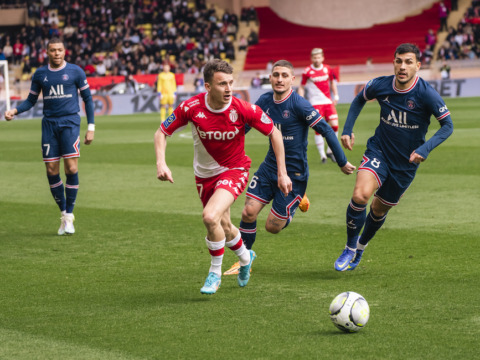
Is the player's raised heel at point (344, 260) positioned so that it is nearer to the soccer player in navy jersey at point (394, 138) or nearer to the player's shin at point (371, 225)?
the soccer player in navy jersey at point (394, 138)

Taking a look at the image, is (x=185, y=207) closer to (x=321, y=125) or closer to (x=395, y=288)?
(x=321, y=125)

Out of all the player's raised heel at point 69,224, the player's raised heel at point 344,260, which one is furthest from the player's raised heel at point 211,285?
the player's raised heel at point 69,224

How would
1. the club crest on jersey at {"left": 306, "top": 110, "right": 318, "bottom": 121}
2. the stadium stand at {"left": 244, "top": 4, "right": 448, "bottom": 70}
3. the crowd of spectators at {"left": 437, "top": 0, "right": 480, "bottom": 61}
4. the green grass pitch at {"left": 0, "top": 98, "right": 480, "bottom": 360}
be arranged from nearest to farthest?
the green grass pitch at {"left": 0, "top": 98, "right": 480, "bottom": 360} → the club crest on jersey at {"left": 306, "top": 110, "right": 318, "bottom": 121} → the crowd of spectators at {"left": 437, "top": 0, "right": 480, "bottom": 61} → the stadium stand at {"left": 244, "top": 4, "right": 448, "bottom": 70}

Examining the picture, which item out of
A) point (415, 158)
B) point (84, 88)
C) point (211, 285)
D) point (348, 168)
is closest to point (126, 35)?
point (84, 88)

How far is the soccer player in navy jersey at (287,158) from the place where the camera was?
7715 mm

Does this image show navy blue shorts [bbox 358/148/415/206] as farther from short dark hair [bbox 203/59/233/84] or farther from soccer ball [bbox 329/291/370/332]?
soccer ball [bbox 329/291/370/332]

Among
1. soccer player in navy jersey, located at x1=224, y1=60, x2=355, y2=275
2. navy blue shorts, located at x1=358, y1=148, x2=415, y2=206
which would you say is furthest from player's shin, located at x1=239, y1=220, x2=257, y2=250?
navy blue shorts, located at x1=358, y1=148, x2=415, y2=206

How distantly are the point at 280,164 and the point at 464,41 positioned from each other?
38223mm

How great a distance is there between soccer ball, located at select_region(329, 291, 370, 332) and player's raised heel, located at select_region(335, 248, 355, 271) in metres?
1.89

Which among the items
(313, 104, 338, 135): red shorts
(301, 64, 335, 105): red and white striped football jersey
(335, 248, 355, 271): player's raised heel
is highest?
(335, 248, 355, 271): player's raised heel

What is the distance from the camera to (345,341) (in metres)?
5.21

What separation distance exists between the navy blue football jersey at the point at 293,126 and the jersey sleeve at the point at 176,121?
1265 millimetres

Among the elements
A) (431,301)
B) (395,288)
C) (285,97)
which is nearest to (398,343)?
(431,301)

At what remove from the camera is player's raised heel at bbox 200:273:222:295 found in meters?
6.43
